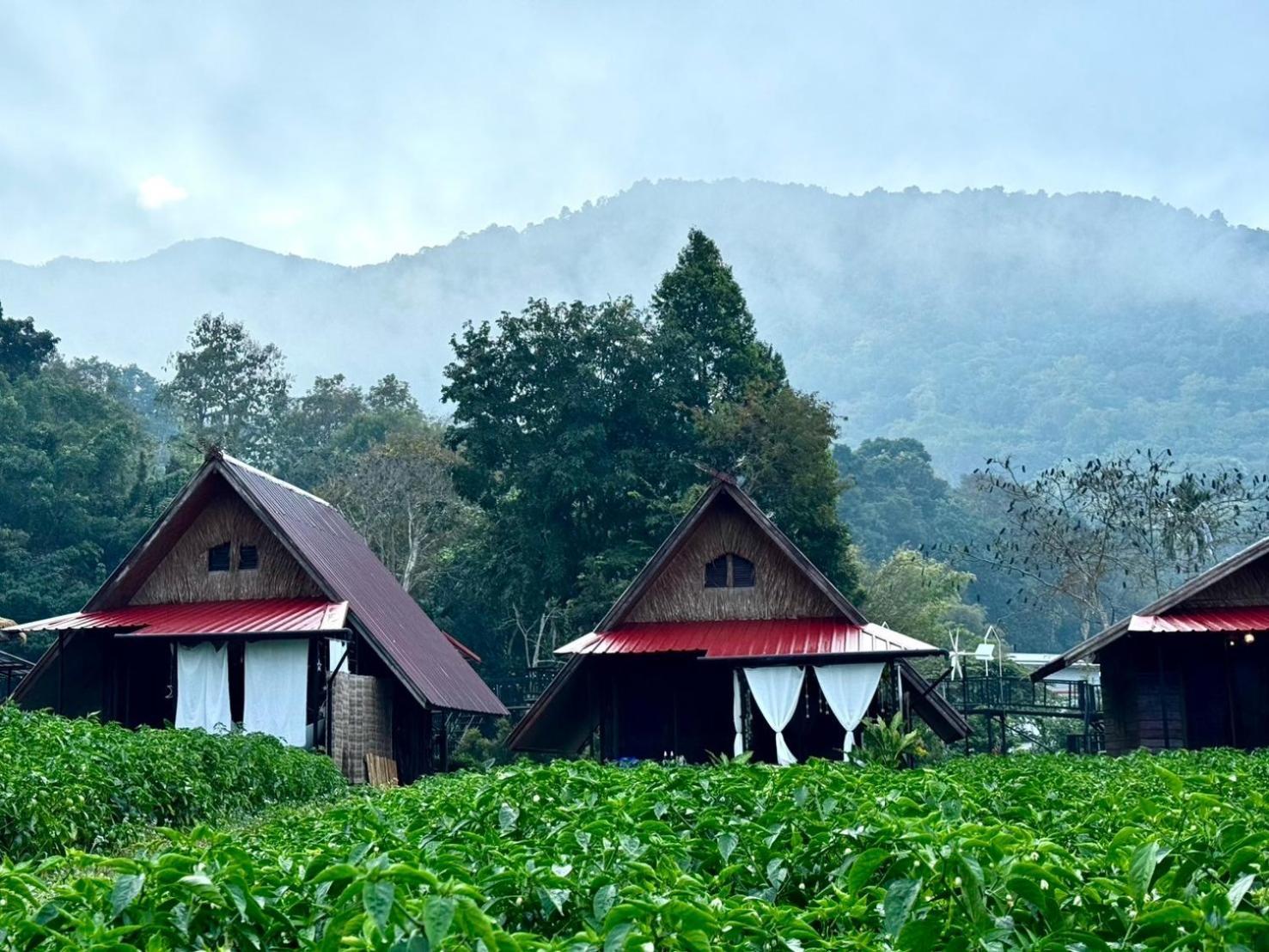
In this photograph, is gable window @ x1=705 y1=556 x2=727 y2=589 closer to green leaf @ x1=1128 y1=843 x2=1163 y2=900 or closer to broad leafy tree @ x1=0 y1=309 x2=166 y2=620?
green leaf @ x1=1128 y1=843 x2=1163 y2=900

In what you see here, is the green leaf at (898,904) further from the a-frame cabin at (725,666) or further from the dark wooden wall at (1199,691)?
the dark wooden wall at (1199,691)

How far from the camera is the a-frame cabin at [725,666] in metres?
20.8

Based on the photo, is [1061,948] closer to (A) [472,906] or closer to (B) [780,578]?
(A) [472,906]

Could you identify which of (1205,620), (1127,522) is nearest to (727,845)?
(1205,620)

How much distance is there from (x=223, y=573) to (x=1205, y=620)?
46.4 feet

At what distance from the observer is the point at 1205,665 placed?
21.5 m

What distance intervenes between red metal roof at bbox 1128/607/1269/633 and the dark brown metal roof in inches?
381

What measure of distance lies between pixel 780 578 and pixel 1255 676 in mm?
6793

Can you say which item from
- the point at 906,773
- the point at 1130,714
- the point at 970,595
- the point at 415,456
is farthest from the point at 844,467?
the point at 906,773

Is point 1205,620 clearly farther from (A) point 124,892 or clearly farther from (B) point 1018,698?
(A) point 124,892

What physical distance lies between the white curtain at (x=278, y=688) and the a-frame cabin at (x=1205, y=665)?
10.6m

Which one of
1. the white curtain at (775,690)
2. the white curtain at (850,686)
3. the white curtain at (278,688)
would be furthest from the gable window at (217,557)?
the white curtain at (850,686)

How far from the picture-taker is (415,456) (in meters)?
44.2

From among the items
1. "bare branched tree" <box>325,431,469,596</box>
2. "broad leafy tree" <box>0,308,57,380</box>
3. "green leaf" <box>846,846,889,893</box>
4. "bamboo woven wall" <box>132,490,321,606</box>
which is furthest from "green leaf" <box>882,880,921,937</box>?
"broad leafy tree" <box>0,308,57,380</box>
